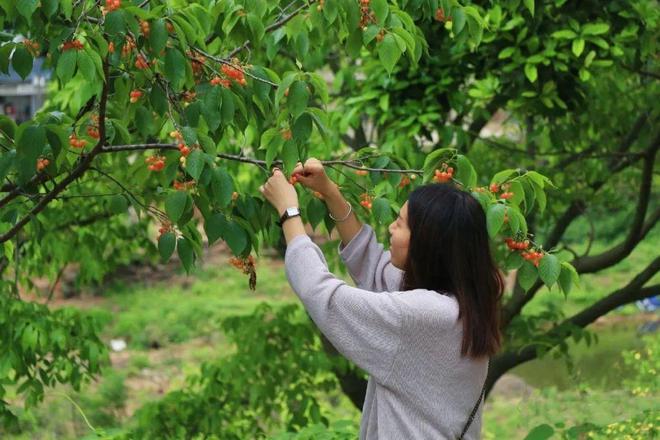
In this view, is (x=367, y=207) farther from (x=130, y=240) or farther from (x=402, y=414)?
(x=130, y=240)

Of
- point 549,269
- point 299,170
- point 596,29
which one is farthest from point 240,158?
point 596,29

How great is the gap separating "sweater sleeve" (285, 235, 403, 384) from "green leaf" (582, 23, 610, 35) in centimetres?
325

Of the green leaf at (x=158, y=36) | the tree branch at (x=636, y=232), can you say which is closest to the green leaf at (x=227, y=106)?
the green leaf at (x=158, y=36)

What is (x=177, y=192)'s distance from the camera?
275 centimetres

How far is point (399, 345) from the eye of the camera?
2.47 m

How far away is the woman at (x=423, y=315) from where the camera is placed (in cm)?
245

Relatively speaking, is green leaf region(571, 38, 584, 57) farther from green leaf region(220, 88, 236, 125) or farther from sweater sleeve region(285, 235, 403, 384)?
sweater sleeve region(285, 235, 403, 384)

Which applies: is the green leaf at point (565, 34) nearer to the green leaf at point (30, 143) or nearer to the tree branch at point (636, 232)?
the tree branch at point (636, 232)

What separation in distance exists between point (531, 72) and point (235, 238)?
117 inches

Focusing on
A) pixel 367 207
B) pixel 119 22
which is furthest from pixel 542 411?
pixel 119 22

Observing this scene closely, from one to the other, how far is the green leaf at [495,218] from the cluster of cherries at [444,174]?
0.35m

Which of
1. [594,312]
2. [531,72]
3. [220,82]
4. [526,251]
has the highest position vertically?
[220,82]

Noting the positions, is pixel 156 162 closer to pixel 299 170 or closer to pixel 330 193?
pixel 299 170

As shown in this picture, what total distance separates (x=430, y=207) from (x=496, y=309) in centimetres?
32
